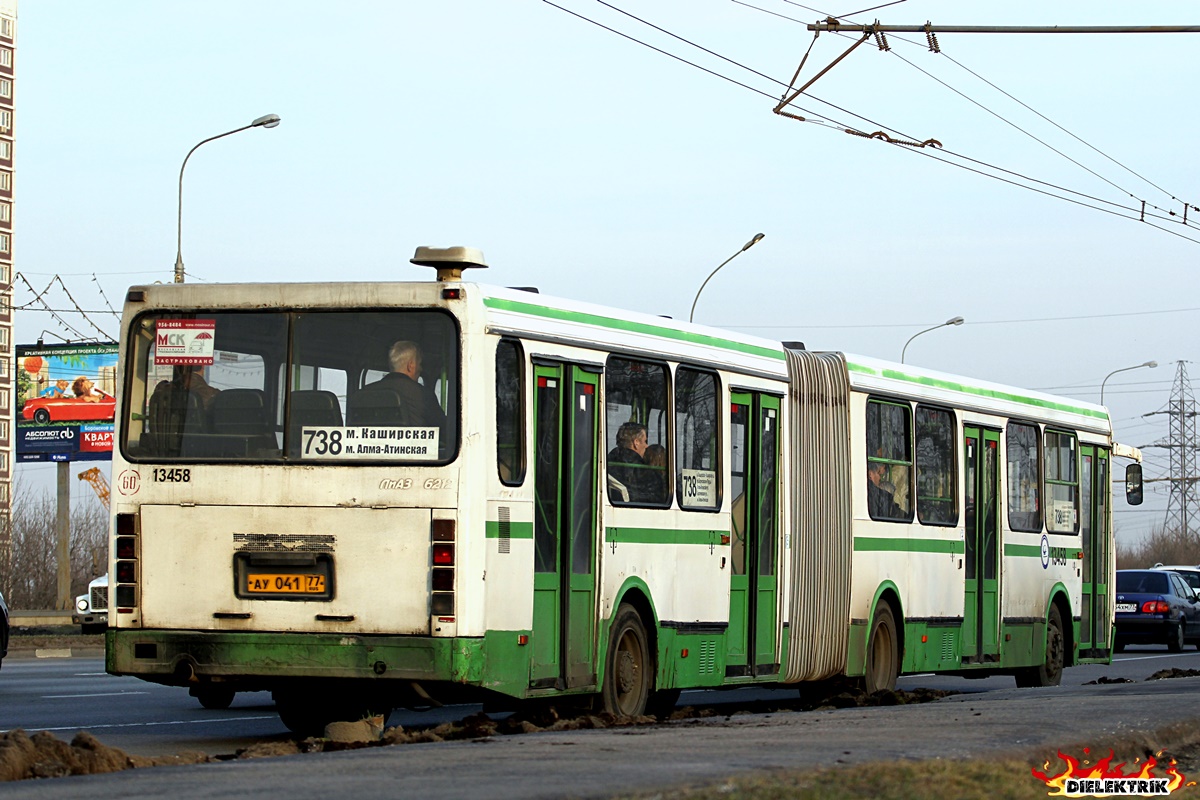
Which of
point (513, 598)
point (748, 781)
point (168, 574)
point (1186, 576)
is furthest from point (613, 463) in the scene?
point (1186, 576)

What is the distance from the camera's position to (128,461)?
11.9m

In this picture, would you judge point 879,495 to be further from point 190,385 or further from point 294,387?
point 190,385

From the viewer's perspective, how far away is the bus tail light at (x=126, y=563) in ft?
38.8

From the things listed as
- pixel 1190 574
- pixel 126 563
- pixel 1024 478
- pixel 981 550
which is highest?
pixel 1024 478

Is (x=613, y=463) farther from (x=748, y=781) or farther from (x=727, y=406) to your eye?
(x=748, y=781)

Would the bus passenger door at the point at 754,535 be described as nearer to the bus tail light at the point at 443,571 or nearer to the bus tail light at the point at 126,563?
the bus tail light at the point at 443,571

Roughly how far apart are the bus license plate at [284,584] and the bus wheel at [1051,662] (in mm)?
11057

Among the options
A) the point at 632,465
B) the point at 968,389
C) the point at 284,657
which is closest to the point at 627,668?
the point at 632,465

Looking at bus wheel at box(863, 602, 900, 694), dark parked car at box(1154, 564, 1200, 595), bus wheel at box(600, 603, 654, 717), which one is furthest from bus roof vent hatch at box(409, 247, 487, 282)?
dark parked car at box(1154, 564, 1200, 595)

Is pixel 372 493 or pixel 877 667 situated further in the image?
pixel 877 667

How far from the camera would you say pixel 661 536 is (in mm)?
13703

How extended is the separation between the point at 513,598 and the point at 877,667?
6527mm

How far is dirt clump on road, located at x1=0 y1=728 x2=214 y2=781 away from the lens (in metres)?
8.71

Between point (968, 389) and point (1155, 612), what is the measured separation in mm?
15842
